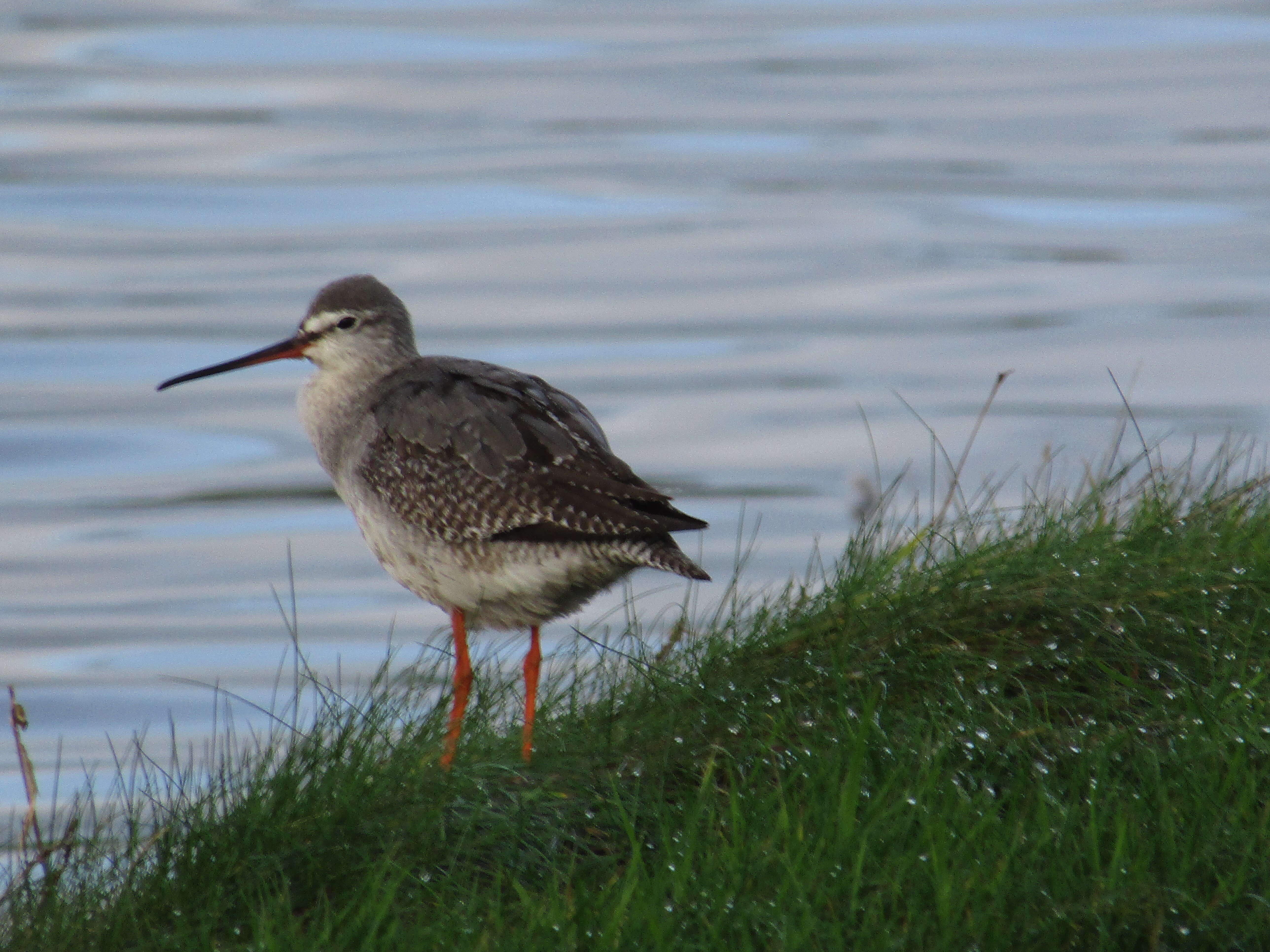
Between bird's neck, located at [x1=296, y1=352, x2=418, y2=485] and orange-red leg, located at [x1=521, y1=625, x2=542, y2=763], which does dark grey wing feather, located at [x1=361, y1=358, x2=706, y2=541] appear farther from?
orange-red leg, located at [x1=521, y1=625, x2=542, y2=763]

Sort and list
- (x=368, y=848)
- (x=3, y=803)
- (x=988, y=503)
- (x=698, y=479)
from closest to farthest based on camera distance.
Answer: (x=368, y=848) < (x=988, y=503) < (x=3, y=803) < (x=698, y=479)

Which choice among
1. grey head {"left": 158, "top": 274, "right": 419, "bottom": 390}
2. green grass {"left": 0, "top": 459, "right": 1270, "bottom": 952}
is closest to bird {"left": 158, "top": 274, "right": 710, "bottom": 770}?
grey head {"left": 158, "top": 274, "right": 419, "bottom": 390}

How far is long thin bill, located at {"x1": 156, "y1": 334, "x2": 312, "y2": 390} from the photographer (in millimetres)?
6605

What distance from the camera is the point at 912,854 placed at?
3877mm

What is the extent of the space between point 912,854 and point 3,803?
5.40m

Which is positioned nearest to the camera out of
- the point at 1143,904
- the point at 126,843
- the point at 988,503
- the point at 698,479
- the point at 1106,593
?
the point at 1143,904

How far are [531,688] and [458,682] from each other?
0.90 ft

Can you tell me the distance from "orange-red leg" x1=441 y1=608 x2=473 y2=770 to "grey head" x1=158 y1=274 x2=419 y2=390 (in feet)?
3.35

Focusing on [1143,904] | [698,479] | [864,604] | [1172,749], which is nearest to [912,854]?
[1143,904]

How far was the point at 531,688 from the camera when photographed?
553cm

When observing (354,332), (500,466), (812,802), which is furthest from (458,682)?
(812,802)

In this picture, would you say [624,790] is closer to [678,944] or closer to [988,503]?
[678,944]

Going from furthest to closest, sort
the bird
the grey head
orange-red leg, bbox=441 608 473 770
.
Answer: the grey head → the bird → orange-red leg, bbox=441 608 473 770

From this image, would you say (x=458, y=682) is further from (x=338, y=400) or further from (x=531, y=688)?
(x=338, y=400)
